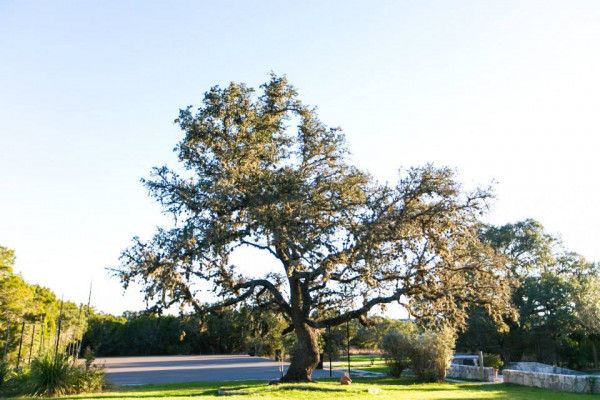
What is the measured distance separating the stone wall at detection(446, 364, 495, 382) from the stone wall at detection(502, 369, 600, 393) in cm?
207

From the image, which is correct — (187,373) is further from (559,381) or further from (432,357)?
(559,381)

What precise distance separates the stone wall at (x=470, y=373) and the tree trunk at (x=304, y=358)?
33.0 ft

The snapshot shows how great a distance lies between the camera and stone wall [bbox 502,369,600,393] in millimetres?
20312

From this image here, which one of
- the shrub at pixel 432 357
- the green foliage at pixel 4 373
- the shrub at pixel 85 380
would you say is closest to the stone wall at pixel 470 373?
the shrub at pixel 432 357

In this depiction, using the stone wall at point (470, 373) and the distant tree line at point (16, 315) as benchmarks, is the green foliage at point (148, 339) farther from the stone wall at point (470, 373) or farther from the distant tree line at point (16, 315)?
the stone wall at point (470, 373)

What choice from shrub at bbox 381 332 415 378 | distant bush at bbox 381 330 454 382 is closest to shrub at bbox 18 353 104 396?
shrub at bbox 381 332 415 378

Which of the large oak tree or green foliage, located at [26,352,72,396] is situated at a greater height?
the large oak tree

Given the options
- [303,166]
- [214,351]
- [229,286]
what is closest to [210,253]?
[229,286]

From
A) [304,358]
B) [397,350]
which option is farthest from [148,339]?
[304,358]

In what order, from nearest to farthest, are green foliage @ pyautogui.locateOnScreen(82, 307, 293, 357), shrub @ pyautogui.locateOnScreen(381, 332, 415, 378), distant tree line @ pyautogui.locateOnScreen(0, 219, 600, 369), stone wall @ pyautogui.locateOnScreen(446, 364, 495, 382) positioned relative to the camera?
1. shrub @ pyautogui.locateOnScreen(381, 332, 415, 378)
2. stone wall @ pyautogui.locateOnScreen(446, 364, 495, 382)
3. distant tree line @ pyautogui.locateOnScreen(0, 219, 600, 369)
4. green foliage @ pyautogui.locateOnScreen(82, 307, 293, 357)

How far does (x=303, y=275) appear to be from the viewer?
20734mm

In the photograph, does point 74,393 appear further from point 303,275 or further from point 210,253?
point 303,275

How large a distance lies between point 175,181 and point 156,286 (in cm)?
474

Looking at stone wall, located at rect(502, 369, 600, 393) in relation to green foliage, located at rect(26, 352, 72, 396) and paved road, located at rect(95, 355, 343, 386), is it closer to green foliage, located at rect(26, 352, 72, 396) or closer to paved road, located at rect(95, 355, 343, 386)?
paved road, located at rect(95, 355, 343, 386)
